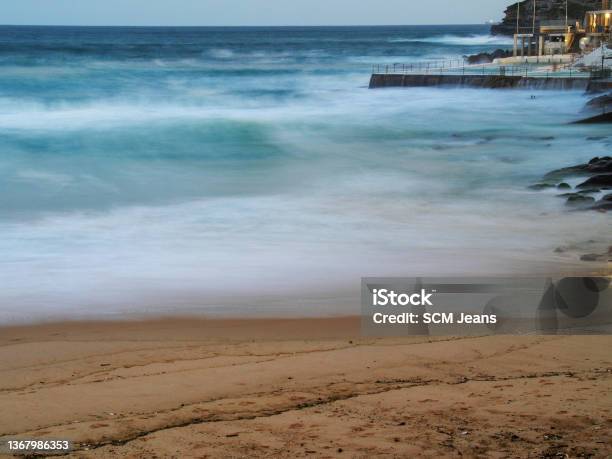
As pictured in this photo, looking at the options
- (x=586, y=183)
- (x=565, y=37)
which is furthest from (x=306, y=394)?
(x=565, y=37)

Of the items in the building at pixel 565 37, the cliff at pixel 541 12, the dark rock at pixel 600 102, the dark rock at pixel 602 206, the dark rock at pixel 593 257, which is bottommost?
the dark rock at pixel 593 257

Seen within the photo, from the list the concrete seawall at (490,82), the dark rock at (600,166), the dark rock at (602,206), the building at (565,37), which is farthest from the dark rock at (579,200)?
the building at (565,37)

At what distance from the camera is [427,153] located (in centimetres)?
1827

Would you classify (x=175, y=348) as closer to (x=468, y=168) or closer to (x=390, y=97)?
(x=468, y=168)

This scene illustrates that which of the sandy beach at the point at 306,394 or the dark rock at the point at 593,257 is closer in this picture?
the sandy beach at the point at 306,394

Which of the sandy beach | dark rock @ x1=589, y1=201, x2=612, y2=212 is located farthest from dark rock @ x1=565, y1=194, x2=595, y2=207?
the sandy beach

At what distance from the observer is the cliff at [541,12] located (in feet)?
325

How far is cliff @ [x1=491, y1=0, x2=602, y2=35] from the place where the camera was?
99000 millimetres

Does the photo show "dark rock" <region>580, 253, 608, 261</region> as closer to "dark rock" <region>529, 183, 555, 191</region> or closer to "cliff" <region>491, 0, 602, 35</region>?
"dark rock" <region>529, 183, 555, 191</region>

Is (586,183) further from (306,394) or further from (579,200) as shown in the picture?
(306,394)

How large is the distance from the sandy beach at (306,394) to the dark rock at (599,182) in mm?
7003

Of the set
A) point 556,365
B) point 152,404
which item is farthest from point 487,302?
point 152,404

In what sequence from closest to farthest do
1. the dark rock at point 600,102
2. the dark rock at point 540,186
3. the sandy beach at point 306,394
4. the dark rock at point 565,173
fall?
the sandy beach at point 306,394
the dark rock at point 540,186
the dark rock at point 565,173
the dark rock at point 600,102

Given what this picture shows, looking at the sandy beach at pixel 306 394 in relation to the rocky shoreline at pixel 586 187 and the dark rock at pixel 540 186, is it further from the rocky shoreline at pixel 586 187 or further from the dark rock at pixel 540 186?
the dark rock at pixel 540 186
